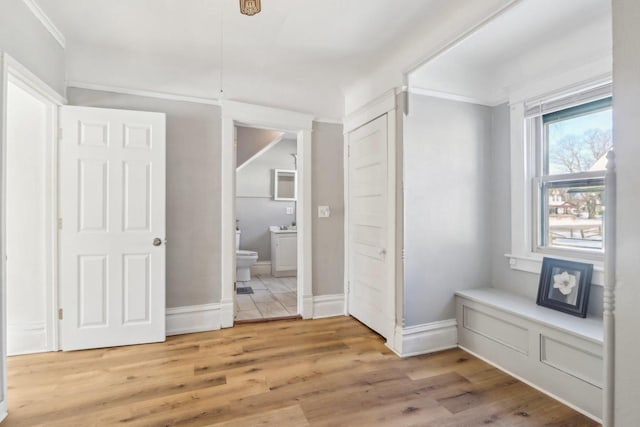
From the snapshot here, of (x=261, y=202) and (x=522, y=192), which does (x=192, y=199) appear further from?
(x=261, y=202)

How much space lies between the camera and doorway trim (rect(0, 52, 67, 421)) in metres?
1.78

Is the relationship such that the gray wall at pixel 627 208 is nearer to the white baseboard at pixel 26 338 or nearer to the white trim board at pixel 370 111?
the white trim board at pixel 370 111

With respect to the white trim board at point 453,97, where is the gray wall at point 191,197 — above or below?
below

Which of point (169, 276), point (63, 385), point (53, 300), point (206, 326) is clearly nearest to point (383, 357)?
point (206, 326)

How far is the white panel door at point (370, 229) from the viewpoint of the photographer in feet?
9.14

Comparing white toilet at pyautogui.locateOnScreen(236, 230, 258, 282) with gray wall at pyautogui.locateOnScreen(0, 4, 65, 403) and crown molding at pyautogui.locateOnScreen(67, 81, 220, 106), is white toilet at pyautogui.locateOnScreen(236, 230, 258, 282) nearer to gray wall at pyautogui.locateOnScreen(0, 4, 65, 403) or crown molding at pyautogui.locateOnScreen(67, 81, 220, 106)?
crown molding at pyautogui.locateOnScreen(67, 81, 220, 106)

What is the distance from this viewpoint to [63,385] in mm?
2057

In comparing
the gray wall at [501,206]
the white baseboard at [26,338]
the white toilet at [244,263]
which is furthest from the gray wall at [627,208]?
the white toilet at [244,263]

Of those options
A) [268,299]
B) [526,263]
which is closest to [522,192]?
[526,263]

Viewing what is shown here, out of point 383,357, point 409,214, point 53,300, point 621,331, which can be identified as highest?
point 409,214

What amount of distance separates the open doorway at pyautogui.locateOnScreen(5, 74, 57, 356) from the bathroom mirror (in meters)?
3.73

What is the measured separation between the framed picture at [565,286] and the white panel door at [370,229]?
1.10 meters

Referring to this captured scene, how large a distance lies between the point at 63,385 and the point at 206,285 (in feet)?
3.96

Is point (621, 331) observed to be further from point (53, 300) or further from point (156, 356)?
point (53, 300)
